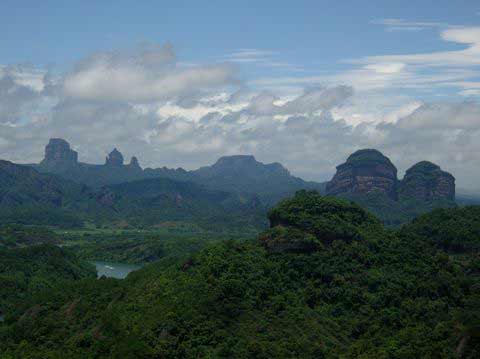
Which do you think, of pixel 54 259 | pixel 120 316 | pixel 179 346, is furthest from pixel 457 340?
pixel 54 259

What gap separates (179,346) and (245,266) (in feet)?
46.3

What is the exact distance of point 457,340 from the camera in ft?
163

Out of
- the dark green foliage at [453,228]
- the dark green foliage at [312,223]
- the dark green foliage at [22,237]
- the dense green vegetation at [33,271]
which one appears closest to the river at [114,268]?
the dense green vegetation at [33,271]

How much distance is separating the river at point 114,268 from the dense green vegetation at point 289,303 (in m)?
59.5

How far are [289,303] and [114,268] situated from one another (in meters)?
96.6

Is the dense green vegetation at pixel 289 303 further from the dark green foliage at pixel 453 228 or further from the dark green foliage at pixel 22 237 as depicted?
the dark green foliage at pixel 22 237

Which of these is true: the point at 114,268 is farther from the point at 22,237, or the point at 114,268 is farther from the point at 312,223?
the point at 312,223

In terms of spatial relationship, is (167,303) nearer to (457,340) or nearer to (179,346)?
(179,346)

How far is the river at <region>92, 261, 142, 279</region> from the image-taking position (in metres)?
141

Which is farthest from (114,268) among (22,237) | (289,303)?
(289,303)

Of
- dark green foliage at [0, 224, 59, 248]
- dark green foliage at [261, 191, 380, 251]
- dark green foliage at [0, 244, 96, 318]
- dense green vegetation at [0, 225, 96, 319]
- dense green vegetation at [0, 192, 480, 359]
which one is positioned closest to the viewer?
dense green vegetation at [0, 192, 480, 359]

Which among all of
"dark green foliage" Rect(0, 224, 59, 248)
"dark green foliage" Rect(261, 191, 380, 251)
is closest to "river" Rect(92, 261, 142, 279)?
"dark green foliage" Rect(0, 224, 59, 248)

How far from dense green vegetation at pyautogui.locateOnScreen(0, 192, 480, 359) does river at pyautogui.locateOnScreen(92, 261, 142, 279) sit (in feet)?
195

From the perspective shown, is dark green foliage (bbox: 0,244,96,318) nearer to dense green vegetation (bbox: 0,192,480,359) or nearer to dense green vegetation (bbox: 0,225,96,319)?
dense green vegetation (bbox: 0,225,96,319)
